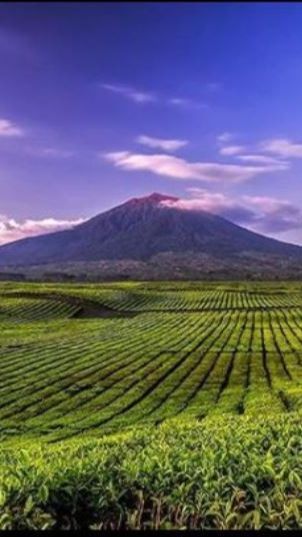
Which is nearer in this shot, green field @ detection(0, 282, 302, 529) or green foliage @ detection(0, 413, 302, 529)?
green foliage @ detection(0, 413, 302, 529)

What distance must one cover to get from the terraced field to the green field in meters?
0.11

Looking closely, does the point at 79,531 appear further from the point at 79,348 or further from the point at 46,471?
the point at 79,348

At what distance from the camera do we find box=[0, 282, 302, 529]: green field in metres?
8.16

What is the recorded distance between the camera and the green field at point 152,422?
816cm

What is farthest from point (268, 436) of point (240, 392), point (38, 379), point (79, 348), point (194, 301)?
point (194, 301)

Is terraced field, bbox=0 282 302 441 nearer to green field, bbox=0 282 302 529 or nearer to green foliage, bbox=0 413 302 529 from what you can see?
green field, bbox=0 282 302 529

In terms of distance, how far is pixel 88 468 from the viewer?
9203 mm

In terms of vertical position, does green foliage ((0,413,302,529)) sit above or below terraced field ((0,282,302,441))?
above

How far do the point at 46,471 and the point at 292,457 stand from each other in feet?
12.5

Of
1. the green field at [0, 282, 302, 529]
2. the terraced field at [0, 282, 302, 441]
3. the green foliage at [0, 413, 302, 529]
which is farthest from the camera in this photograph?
the terraced field at [0, 282, 302, 441]

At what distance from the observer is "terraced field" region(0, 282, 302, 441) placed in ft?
89.5

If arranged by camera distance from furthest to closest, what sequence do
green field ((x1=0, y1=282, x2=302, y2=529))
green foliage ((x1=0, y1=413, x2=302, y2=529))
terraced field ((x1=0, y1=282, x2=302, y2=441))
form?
terraced field ((x1=0, y1=282, x2=302, y2=441))
green field ((x1=0, y1=282, x2=302, y2=529))
green foliage ((x1=0, y1=413, x2=302, y2=529))

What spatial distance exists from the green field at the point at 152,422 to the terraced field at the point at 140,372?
11cm

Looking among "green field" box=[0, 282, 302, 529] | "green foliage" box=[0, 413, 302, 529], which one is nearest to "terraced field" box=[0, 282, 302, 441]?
"green field" box=[0, 282, 302, 529]
